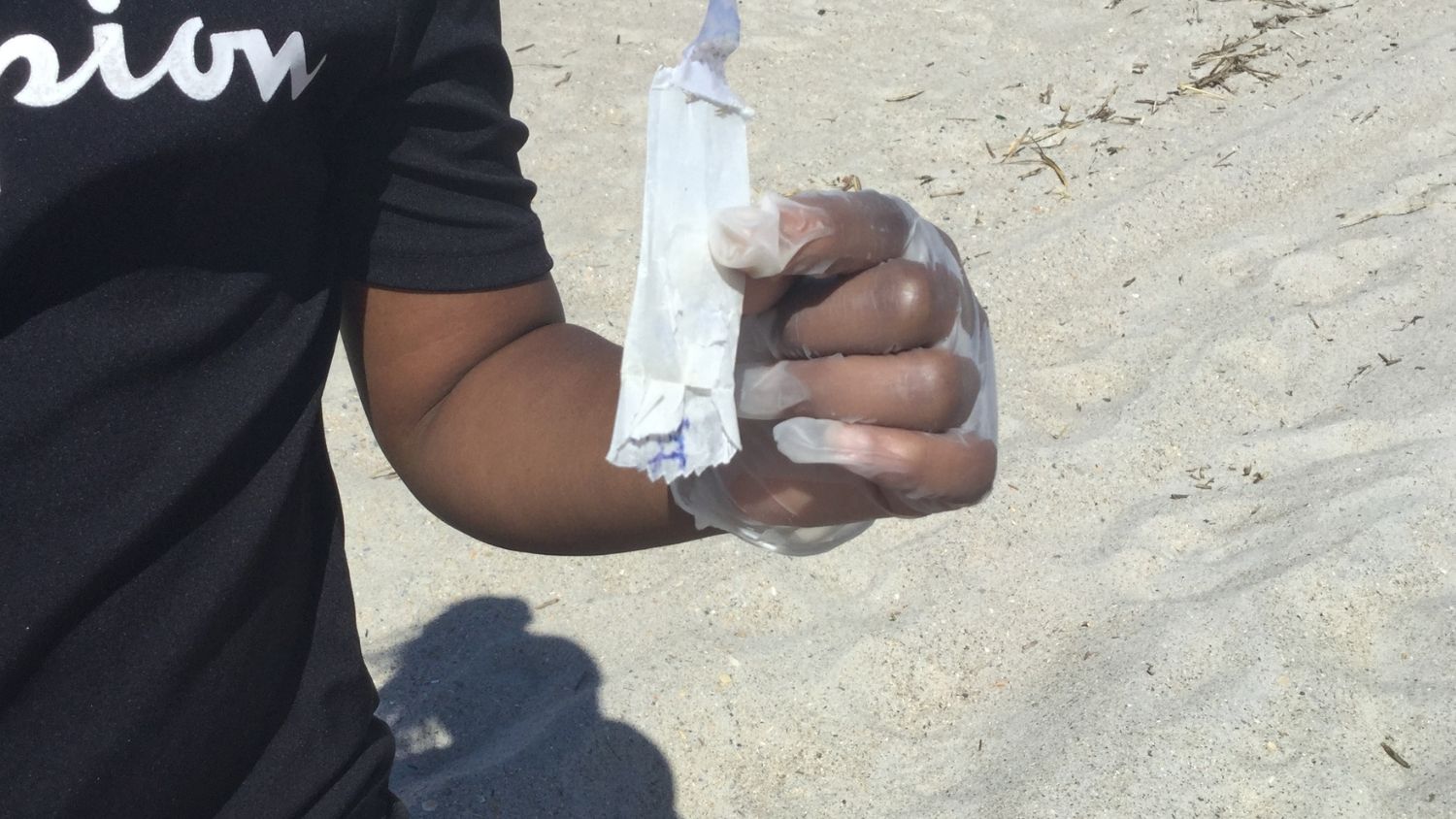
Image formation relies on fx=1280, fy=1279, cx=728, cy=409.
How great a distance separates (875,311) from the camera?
81 centimetres

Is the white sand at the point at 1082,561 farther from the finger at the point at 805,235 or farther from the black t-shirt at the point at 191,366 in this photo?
the finger at the point at 805,235

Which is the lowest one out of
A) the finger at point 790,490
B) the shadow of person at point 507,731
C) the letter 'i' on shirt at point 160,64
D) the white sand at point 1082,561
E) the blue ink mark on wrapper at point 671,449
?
the shadow of person at point 507,731

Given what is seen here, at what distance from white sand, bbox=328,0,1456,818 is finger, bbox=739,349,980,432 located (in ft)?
3.76

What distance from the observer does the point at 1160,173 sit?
9.85 ft

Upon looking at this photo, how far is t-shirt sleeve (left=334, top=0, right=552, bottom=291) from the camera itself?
1006 millimetres

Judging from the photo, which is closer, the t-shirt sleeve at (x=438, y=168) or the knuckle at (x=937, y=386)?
the knuckle at (x=937, y=386)

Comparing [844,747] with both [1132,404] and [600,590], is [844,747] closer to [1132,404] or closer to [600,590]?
[600,590]

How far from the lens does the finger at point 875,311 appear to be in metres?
0.81

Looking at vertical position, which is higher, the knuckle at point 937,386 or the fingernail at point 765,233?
the fingernail at point 765,233

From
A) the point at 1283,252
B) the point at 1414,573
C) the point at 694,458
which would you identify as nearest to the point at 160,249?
the point at 694,458

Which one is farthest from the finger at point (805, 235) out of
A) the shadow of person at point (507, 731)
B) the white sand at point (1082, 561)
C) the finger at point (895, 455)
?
the shadow of person at point (507, 731)

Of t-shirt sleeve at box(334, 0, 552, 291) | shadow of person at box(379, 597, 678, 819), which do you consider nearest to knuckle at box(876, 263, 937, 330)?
t-shirt sleeve at box(334, 0, 552, 291)

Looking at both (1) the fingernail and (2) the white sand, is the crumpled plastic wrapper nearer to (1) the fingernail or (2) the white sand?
(1) the fingernail

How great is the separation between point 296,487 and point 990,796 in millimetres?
1202
